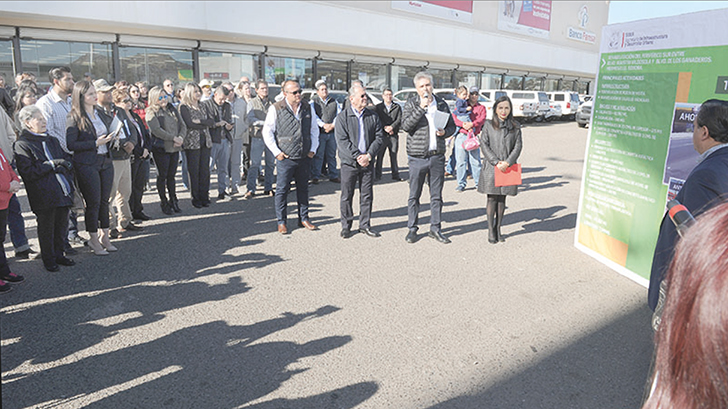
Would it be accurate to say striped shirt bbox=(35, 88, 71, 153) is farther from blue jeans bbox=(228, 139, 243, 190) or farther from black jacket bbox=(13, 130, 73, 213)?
blue jeans bbox=(228, 139, 243, 190)

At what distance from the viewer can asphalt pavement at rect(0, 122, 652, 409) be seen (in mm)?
3387

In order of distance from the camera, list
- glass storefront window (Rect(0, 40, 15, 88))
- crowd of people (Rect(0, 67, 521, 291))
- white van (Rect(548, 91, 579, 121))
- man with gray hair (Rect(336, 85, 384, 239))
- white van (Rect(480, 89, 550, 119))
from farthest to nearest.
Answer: white van (Rect(548, 91, 579, 121)) → white van (Rect(480, 89, 550, 119)) → glass storefront window (Rect(0, 40, 15, 88)) → man with gray hair (Rect(336, 85, 384, 239)) → crowd of people (Rect(0, 67, 521, 291))

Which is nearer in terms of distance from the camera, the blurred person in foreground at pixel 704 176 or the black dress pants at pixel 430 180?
the blurred person in foreground at pixel 704 176

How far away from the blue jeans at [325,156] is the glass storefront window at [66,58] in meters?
12.0

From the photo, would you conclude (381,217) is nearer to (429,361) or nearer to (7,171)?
(429,361)

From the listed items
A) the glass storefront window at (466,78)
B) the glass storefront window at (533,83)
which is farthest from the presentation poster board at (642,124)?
the glass storefront window at (533,83)

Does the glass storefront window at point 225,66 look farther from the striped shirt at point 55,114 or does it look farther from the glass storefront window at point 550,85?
the glass storefront window at point 550,85

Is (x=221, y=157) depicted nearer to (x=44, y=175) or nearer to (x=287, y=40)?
(x=44, y=175)

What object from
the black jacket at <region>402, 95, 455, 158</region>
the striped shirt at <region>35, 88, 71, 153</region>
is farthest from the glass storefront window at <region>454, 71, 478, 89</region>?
the striped shirt at <region>35, 88, 71, 153</region>

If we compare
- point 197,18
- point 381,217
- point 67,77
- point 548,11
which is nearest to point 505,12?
point 548,11

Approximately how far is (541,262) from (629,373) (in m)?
2.51

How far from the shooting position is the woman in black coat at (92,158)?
223 inches

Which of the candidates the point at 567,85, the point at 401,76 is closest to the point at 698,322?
the point at 401,76

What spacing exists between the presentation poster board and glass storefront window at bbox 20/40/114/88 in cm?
1793
